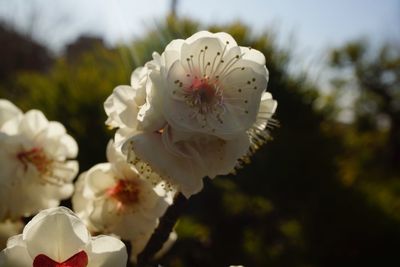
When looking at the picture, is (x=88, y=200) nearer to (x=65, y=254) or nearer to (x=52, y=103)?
(x=65, y=254)

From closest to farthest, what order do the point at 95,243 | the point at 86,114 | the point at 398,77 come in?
the point at 95,243 < the point at 86,114 < the point at 398,77

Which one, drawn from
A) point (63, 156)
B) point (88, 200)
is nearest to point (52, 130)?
point (63, 156)

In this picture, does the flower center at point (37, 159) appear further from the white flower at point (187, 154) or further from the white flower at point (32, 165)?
the white flower at point (187, 154)

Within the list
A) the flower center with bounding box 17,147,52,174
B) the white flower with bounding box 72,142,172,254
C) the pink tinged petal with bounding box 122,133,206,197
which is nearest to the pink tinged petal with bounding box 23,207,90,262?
the pink tinged petal with bounding box 122,133,206,197

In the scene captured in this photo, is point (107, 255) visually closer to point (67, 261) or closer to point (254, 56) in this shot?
point (67, 261)

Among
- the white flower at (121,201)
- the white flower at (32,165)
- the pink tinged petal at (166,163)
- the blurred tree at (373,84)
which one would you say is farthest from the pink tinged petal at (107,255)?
the blurred tree at (373,84)

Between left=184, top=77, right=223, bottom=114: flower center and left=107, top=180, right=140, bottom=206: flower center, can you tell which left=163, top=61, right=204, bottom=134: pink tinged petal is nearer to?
left=184, top=77, right=223, bottom=114: flower center
